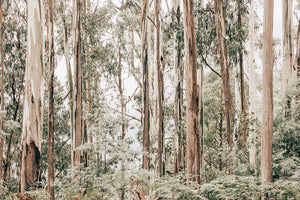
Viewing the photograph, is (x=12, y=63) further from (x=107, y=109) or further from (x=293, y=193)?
(x=293, y=193)

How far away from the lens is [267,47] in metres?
2.87

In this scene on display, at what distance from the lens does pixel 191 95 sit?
3.17 meters

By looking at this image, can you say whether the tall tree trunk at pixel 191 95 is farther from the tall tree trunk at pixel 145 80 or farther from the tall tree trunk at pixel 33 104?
the tall tree trunk at pixel 145 80

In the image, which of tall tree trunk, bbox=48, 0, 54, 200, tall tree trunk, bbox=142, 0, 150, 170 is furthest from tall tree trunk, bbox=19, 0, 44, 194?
tall tree trunk, bbox=142, 0, 150, 170

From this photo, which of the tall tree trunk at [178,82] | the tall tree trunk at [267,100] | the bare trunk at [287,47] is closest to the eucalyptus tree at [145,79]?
the tall tree trunk at [178,82]

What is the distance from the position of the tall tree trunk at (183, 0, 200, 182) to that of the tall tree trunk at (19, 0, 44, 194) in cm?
189

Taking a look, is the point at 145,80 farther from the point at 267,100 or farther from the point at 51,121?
the point at 267,100

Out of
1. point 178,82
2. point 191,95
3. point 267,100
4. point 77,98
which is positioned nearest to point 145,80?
point 178,82

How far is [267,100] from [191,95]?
80cm

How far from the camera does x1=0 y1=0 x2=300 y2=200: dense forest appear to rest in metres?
2.66

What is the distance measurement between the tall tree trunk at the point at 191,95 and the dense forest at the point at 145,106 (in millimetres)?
12

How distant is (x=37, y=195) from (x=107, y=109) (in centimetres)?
114

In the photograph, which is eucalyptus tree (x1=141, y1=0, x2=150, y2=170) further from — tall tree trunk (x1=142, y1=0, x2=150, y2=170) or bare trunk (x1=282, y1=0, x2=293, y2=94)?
bare trunk (x1=282, y1=0, x2=293, y2=94)

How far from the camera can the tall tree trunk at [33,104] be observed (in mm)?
3432
